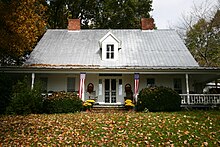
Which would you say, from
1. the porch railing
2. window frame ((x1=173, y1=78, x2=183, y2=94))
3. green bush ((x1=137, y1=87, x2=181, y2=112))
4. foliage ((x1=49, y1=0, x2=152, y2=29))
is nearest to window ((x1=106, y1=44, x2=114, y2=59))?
window frame ((x1=173, y1=78, x2=183, y2=94))

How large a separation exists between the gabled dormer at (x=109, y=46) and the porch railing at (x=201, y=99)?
6.32 m

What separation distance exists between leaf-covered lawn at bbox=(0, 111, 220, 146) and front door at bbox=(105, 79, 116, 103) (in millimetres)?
7629

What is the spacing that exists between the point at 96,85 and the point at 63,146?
11.3 m

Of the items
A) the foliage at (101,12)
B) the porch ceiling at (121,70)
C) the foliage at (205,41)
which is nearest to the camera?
the porch ceiling at (121,70)

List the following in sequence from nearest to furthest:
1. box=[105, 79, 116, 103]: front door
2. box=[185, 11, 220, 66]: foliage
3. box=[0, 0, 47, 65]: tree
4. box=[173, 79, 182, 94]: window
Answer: box=[0, 0, 47, 65]: tree → box=[105, 79, 116, 103]: front door → box=[173, 79, 182, 94]: window → box=[185, 11, 220, 66]: foliage

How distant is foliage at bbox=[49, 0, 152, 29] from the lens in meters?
32.6

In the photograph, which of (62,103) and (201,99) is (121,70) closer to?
(62,103)

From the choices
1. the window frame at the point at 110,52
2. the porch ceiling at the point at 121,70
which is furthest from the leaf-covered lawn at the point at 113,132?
the window frame at the point at 110,52

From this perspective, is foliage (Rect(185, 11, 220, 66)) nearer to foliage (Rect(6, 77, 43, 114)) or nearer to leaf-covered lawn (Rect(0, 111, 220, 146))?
leaf-covered lawn (Rect(0, 111, 220, 146))

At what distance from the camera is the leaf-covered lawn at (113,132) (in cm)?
830

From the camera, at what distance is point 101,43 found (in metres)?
20.3

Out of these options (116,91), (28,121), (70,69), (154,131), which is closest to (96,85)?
(116,91)

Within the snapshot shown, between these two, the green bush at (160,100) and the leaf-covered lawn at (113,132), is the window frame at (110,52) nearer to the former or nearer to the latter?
the green bush at (160,100)

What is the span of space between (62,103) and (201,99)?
9.41 meters
